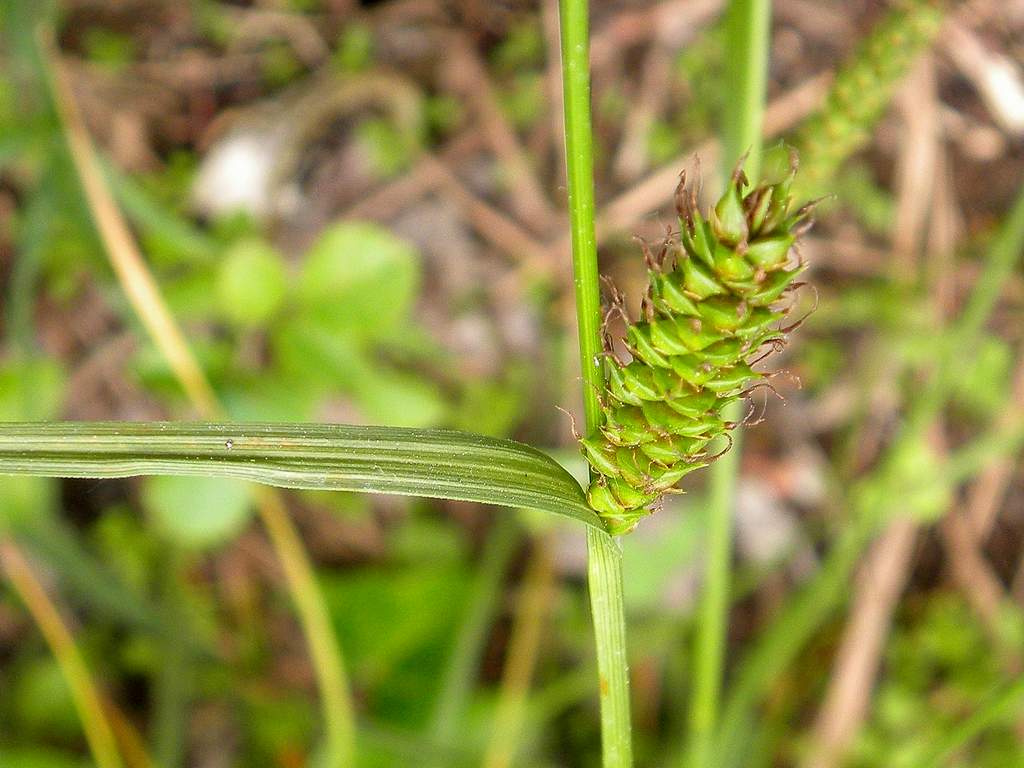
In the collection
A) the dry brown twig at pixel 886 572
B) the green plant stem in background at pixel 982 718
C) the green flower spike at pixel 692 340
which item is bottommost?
the green plant stem in background at pixel 982 718

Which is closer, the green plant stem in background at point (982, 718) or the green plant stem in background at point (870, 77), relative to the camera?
the green plant stem in background at point (982, 718)

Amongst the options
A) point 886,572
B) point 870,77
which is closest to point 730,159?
point 870,77

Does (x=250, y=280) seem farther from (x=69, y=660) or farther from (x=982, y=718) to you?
(x=982, y=718)

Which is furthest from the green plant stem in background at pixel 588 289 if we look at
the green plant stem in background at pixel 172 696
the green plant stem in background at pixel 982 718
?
the green plant stem in background at pixel 172 696

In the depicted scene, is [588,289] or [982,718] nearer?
[588,289]

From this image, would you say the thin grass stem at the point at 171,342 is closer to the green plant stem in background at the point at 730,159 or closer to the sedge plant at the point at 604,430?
the green plant stem in background at the point at 730,159

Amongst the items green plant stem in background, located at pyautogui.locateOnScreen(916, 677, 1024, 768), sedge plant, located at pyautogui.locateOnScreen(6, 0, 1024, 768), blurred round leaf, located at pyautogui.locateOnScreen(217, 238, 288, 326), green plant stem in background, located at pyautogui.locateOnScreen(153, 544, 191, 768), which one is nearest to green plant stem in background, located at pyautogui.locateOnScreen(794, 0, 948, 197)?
sedge plant, located at pyautogui.locateOnScreen(6, 0, 1024, 768)
